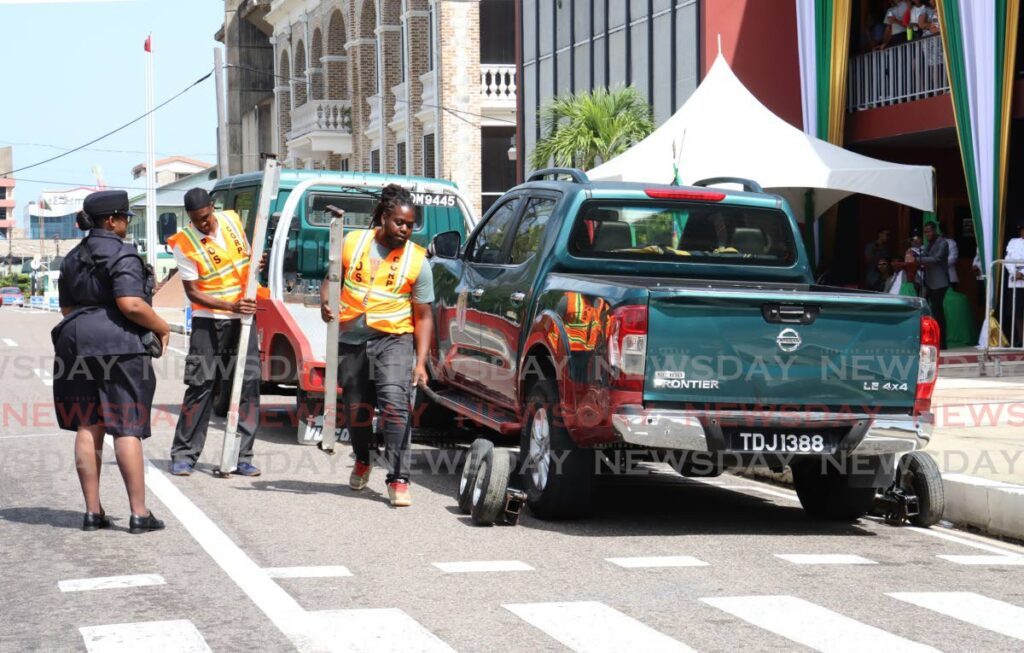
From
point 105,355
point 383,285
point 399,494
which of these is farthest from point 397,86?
point 105,355

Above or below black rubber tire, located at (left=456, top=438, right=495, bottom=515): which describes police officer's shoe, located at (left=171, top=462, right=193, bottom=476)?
below

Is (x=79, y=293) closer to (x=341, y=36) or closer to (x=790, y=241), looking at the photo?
(x=790, y=241)

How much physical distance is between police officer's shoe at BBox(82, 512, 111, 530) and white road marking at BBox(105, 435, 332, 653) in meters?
0.42

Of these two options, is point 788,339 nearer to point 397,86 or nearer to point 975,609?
point 975,609

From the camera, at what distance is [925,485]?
30.9 ft

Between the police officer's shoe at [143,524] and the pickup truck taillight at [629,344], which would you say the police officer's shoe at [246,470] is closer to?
the police officer's shoe at [143,524]

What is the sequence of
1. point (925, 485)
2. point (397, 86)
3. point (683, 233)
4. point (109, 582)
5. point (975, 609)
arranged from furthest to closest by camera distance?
point (397, 86) < point (683, 233) < point (925, 485) < point (109, 582) < point (975, 609)

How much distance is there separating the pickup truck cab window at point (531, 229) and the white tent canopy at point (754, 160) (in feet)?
24.1

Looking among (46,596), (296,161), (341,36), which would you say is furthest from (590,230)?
(296,161)

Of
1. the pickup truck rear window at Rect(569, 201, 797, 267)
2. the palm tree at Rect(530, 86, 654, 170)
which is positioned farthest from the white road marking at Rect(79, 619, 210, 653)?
the palm tree at Rect(530, 86, 654, 170)

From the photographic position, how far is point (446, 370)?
11344 mm

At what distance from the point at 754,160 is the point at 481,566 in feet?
36.9

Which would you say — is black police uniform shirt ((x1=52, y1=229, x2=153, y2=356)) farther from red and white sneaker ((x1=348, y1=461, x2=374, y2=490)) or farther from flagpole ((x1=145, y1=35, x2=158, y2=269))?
flagpole ((x1=145, y1=35, x2=158, y2=269))

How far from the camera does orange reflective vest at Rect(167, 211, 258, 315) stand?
11062mm
